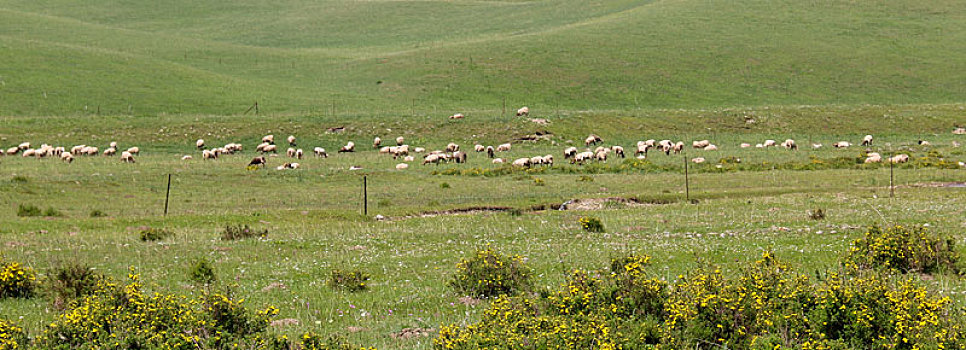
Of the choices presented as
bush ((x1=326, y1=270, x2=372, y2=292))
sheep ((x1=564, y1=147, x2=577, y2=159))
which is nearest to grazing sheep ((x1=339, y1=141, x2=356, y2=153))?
sheep ((x1=564, y1=147, x2=577, y2=159))

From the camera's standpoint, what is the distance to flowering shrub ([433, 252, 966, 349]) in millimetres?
11828

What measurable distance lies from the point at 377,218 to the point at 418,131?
43984 mm

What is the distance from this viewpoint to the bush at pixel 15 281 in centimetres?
1784

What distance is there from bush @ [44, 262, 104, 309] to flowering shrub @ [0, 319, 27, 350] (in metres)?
4.42

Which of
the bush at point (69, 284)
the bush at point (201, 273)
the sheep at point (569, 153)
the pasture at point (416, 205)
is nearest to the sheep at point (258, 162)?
the pasture at point (416, 205)

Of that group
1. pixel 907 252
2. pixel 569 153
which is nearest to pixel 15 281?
pixel 907 252

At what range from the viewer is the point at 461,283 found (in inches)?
707

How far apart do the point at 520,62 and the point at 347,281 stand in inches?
4124

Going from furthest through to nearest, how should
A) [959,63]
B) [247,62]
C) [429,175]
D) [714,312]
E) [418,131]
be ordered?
1. [247,62]
2. [959,63]
3. [418,131]
4. [429,175]
5. [714,312]

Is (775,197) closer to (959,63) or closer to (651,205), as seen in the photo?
(651,205)

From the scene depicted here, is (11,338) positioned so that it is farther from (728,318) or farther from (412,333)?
(728,318)

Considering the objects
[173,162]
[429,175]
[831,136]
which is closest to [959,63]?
[831,136]

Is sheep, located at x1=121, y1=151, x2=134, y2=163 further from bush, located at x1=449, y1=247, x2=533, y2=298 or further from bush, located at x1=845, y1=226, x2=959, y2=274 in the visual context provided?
bush, located at x1=845, y1=226, x2=959, y2=274

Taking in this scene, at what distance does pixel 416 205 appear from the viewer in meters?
40.8
